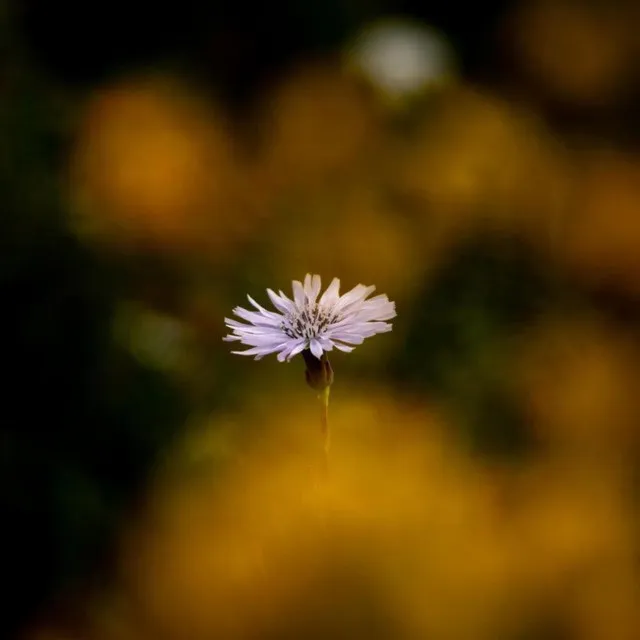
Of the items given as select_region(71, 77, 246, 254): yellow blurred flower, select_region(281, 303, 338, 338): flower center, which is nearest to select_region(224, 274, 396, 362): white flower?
select_region(281, 303, 338, 338): flower center

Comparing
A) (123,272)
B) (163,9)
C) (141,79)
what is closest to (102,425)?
(123,272)

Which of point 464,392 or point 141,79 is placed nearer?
point 464,392

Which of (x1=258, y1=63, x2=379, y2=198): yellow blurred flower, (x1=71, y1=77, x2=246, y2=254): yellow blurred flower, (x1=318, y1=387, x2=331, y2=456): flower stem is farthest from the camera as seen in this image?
(x1=258, y1=63, x2=379, y2=198): yellow blurred flower

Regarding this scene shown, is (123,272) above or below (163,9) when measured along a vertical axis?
below

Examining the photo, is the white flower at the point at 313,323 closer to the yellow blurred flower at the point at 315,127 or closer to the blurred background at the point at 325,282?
the blurred background at the point at 325,282

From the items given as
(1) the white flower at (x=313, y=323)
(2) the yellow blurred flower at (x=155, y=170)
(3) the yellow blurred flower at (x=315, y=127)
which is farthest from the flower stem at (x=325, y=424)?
(3) the yellow blurred flower at (x=315, y=127)

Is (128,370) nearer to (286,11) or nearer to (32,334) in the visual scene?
(32,334)

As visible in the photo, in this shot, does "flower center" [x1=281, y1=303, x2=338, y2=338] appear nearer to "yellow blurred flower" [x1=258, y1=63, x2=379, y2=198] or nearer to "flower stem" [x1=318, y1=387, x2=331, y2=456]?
"flower stem" [x1=318, y1=387, x2=331, y2=456]

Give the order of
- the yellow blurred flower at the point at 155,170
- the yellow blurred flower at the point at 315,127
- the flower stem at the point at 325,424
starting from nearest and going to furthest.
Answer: the flower stem at the point at 325,424
the yellow blurred flower at the point at 155,170
the yellow blurred flower at the point at 315,127
